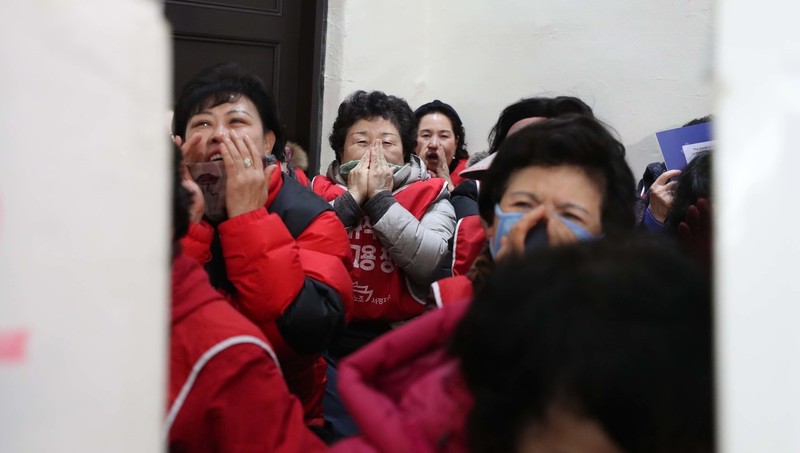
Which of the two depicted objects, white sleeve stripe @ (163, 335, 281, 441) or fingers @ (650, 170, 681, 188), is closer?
white sleeve stripe @ (163, 335, 281, 441)

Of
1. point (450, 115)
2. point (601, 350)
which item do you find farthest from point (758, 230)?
point (450, 115)

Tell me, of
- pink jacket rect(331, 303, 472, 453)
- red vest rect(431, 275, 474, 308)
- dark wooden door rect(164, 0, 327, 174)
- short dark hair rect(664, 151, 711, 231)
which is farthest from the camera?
dark wooden door rect(164, 0, 327, 174)

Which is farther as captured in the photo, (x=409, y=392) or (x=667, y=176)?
(x=667, y=176)

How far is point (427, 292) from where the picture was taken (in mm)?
2441

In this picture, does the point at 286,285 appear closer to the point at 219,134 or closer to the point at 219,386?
the point at 219,134

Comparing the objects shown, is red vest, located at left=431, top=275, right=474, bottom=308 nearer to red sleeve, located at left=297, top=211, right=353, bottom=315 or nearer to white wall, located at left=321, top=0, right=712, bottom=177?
red sleeve, located at left=297, top=211, right=353, bottom=315

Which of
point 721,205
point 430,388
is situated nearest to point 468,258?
point 430,388

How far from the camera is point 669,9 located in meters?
3.36

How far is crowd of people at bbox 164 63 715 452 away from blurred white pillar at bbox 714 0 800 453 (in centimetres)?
17

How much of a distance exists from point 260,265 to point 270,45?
7.82ft

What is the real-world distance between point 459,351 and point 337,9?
3.09 m

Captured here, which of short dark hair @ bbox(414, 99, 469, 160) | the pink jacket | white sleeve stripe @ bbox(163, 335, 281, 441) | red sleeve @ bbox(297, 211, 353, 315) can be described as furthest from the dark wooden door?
the pink jacket

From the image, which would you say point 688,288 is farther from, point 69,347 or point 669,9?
point 669,9

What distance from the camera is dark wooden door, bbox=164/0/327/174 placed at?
371 cm
